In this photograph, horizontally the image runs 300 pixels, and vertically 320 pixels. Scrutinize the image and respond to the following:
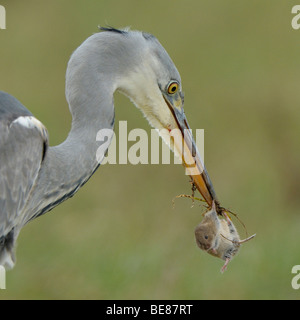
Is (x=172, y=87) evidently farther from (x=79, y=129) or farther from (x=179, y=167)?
(x=179, y=167)

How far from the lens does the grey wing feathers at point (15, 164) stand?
3.08 meters

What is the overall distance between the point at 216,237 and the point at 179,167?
4.03 metres

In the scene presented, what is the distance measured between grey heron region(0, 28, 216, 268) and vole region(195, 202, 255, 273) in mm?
464

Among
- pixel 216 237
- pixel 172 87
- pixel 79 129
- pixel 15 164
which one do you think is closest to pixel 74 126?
pixel 79 129

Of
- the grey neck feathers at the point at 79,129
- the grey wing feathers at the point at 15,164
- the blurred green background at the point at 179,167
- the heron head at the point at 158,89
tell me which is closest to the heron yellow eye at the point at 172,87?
the heron head at the point at 158,89

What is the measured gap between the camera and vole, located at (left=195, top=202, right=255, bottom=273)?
3334 millimetres

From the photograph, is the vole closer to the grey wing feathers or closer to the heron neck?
the heron neck

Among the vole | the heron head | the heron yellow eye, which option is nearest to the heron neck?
the heron head

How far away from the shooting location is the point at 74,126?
3.27 meters

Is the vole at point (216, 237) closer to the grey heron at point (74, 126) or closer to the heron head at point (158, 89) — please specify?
the heron head at point (158, 89)

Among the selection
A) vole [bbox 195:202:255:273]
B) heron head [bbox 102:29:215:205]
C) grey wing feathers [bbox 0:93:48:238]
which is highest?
heron head [bbox 102:29:215:205]

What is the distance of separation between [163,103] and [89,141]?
395 millimetres
